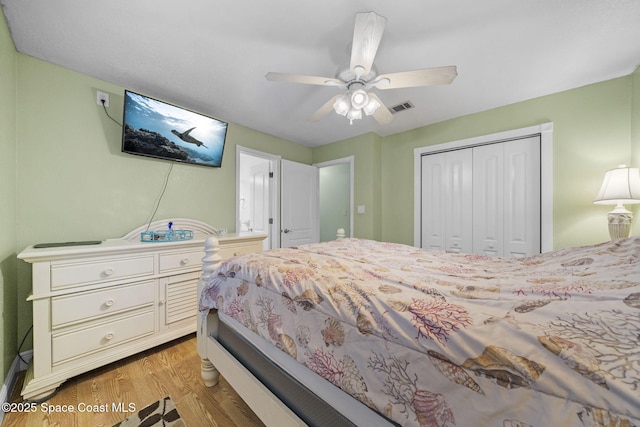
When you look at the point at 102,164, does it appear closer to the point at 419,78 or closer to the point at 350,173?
the point at 419,78

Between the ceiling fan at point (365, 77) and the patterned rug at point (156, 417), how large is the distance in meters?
2.20

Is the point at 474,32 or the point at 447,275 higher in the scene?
the point at 474,32

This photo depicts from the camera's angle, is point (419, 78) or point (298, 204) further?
point (298, 204)

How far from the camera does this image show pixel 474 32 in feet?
4.84

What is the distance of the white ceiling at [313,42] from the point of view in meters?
1.32

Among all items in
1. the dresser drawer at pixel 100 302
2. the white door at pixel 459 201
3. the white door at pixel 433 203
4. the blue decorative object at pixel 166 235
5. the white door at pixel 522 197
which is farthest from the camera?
the white door at pixel 433 203

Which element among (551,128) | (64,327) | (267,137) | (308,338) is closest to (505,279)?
(308,338)

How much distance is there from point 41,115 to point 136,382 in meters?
2.17

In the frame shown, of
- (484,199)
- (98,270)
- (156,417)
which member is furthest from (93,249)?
(484,199)

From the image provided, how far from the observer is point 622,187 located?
1.69 m

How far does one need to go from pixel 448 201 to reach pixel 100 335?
144 inches

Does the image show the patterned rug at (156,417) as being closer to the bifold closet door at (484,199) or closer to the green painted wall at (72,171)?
the green painted wall at (72,171)

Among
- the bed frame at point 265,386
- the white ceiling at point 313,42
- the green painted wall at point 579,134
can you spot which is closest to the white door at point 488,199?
the green painted wall at point 579,134

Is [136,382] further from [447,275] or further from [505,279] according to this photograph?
[505,279]
